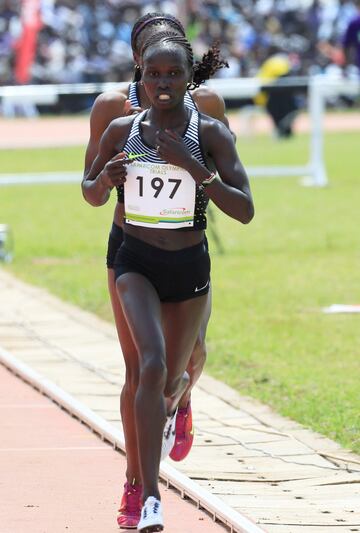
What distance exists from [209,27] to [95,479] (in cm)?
3575

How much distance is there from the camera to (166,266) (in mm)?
5621

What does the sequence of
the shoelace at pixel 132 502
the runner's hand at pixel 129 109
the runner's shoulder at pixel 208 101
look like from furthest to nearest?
1. the runner's shoulder at pixel 208 101
2. the runner's hand at pixel 129 109
3. the shoelace at pixel 132 502

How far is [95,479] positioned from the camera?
6.59 metres

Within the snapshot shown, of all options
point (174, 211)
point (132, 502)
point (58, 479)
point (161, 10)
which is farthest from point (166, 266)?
point (161, 10)

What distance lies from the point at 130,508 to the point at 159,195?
1.27m

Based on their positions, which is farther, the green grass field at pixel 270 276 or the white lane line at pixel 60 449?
the green grass field at pixel 270 276

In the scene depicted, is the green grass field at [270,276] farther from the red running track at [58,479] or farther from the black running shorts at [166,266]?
the black running shorts at [166,266]

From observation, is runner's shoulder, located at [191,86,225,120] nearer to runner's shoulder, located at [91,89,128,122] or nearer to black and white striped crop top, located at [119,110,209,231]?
runner's shoulder, located at [91,89,128,122]

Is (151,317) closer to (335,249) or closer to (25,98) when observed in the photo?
(335,249)

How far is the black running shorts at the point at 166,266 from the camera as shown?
562 cm

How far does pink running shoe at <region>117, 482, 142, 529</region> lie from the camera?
225 inches

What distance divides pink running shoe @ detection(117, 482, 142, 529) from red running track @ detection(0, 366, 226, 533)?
6 centimetres

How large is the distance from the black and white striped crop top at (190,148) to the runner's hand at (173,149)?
0.07 meters

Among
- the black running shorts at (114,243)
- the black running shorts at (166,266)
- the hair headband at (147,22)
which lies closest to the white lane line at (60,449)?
the black running shorts at (114,243)
